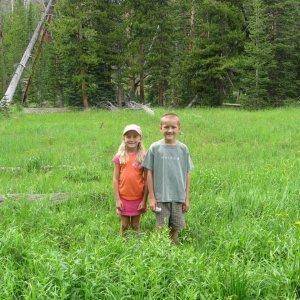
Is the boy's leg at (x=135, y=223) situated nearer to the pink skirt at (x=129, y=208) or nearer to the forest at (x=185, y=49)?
the pink skirt at (x=129, y=208)

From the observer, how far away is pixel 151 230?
22.7ft

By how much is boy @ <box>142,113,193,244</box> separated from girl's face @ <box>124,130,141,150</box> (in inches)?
8.9

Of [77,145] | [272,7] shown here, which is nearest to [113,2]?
[272,7]

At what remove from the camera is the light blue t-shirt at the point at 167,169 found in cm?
602

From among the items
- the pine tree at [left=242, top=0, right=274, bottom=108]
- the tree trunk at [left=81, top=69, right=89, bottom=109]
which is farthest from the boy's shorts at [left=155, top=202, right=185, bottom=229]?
the tree trunk at [left=81, top=69, right=89, bottom=109]

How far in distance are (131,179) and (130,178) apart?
0.06 ft

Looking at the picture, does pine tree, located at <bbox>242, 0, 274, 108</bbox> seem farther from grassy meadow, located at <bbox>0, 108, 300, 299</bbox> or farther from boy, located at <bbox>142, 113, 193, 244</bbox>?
boy, located at <bbox>142, 113, 193, 244</bbox>

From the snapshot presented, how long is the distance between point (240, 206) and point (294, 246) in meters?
2.54

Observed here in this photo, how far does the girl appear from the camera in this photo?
6.18 meters

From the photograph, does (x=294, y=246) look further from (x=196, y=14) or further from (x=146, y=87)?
(x=146, y=87)

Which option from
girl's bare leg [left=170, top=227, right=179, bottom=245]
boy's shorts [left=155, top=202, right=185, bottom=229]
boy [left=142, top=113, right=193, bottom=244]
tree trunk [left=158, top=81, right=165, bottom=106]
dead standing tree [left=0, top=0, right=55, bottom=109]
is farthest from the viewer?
tree trunk [left=158, top=81, right=165, bottom=106]

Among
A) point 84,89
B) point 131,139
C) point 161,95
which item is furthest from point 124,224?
point 161,95

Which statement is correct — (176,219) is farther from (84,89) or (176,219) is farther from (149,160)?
(84,89)

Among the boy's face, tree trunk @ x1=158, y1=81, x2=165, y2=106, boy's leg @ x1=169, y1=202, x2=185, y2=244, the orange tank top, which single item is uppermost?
the boy's face
